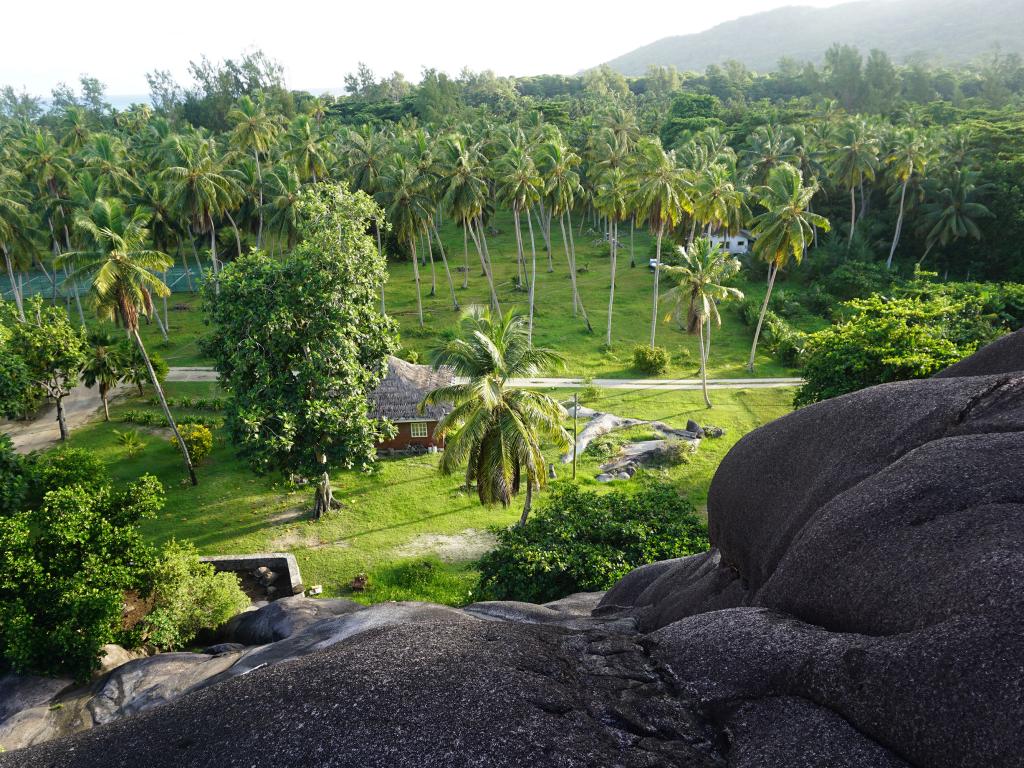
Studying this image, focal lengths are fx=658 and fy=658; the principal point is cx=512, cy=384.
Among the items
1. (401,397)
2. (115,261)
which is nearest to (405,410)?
(401,397)

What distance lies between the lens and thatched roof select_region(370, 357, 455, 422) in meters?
36.4

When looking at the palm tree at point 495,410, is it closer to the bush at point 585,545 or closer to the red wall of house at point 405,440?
the bush at point 585,545

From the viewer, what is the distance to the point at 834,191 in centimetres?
7619

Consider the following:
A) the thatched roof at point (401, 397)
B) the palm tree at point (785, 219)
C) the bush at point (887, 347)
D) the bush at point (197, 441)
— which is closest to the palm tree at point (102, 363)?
the bush at point (197, 441)

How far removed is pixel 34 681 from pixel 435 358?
1456 centimetres

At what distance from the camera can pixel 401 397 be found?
36.8 meters

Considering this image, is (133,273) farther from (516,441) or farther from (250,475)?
(516,441)

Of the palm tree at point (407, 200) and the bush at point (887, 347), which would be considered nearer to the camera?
the bush at point (887, 347)

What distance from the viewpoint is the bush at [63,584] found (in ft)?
55.8

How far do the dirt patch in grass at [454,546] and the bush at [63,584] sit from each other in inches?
459

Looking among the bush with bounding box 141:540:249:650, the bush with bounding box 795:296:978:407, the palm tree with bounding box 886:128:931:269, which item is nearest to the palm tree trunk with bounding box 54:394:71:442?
the bush with bounding box 141:540:249:650

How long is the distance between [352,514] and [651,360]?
85.5ft

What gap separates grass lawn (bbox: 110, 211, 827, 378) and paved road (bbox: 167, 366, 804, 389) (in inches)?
45.6

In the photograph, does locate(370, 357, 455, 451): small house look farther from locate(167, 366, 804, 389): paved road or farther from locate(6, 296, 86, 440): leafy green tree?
locate(6, 296, 86, 440): leafy green tree
